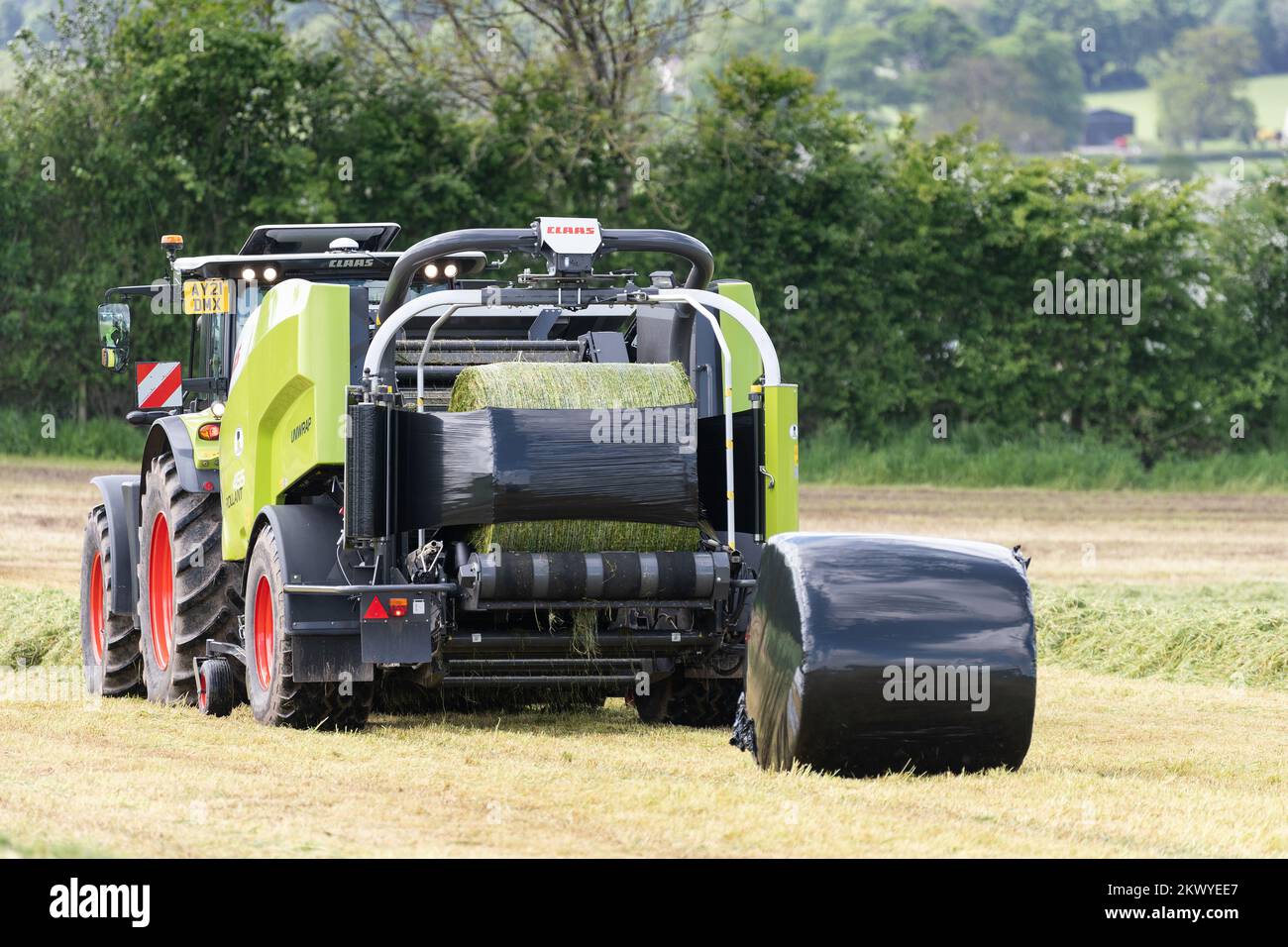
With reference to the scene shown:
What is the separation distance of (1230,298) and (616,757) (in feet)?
72.6

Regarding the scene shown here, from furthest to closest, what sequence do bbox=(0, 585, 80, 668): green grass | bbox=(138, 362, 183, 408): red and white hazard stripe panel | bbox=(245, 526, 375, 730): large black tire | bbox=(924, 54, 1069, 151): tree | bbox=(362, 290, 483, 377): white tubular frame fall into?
bbox=(924, 54, 1069, 151): tree → bbox=(0, 585, 80, 668): green grass → bbox=(138, 362, 183, 408): red and white hazard stripe panel → bbox=(245, 526, 375, 730): large black tire → bbox=(362, 290, 483, 377): white tubular frame

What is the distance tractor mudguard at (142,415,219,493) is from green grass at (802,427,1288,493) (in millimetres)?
16449

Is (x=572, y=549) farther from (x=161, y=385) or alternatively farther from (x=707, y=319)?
(x=161, y=385)

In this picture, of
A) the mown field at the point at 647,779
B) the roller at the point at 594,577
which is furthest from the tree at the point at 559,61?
the roller at the point at 594,577

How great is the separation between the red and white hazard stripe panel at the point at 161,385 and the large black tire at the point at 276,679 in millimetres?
2174

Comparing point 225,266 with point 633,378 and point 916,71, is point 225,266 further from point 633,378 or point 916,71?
point 916,71

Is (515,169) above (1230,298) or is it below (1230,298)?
above

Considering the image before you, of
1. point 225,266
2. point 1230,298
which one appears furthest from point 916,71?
point 225,266

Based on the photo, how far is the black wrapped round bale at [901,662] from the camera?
309 inches

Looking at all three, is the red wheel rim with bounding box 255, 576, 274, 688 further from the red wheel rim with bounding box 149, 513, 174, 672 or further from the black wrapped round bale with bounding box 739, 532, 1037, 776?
the black wrapped round bale with bounding box 739, 532, 1037, 776

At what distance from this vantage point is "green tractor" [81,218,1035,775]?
26.1 ft

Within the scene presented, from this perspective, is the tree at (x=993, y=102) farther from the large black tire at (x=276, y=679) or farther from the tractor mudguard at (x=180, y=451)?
the large black tire at (x=276, y=679)

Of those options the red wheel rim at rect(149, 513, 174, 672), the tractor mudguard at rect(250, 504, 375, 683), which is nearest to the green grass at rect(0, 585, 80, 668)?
the red wheel rim at rect(149, 513, 174, 672)

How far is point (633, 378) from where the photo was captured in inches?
372
